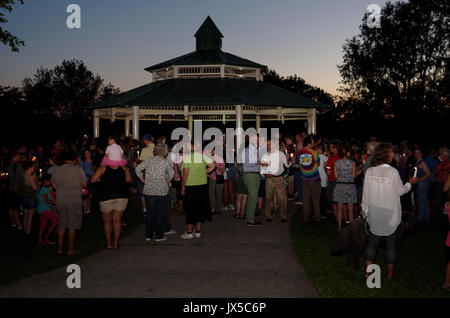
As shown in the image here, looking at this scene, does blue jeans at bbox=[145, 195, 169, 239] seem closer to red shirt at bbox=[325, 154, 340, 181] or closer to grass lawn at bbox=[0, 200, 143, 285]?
grass lawn at bbox=[0, 200, 143, 285]

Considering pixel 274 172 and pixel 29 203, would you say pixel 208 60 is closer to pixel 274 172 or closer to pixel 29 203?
pixel 274 172

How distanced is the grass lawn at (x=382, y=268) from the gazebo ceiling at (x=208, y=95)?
1256 centimetres

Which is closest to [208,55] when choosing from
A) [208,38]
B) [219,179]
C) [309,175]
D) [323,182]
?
[208,38]

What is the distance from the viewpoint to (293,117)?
27516 millimetres

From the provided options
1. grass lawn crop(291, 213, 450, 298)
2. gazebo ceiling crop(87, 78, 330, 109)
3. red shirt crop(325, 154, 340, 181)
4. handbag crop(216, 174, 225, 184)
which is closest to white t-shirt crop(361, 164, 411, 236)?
grass lawn crop(291, 213, 450, 298)

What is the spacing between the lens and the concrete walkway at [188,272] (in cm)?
612

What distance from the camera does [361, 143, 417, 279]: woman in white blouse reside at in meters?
6.67

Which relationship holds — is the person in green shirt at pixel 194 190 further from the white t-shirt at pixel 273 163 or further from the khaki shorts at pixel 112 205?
the white t-shirt at pixel 273 163

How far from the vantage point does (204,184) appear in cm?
995

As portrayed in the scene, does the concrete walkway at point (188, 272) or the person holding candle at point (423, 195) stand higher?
the person holding candle at point (423, 195)

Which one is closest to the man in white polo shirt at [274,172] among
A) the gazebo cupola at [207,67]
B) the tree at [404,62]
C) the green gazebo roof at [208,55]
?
the gazebo cupola at [207,67]

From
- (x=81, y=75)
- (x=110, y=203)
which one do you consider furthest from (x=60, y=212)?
(x=81, y=75)

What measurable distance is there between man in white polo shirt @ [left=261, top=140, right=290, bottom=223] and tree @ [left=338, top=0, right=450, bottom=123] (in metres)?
30.0

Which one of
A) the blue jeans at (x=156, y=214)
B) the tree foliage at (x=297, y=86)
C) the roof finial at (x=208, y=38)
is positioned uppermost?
the tree foliage at (x=297, y=86)
